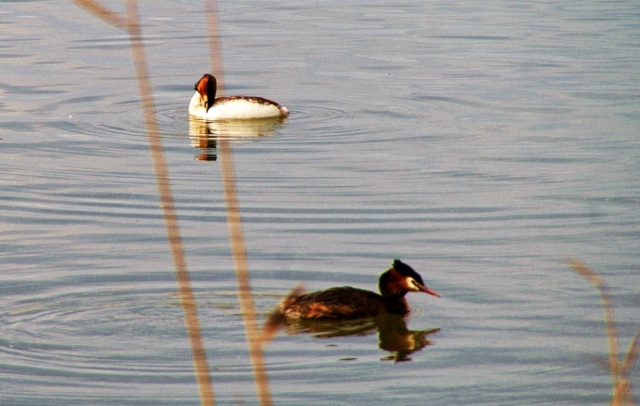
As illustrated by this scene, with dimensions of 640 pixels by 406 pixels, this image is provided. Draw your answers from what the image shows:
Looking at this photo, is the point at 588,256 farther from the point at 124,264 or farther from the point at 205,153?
the point at 205,153

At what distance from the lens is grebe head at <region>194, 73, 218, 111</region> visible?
15.4 m

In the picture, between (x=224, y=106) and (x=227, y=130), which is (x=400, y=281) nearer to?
(x=227, y=130)

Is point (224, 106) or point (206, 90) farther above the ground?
point (206, 90)

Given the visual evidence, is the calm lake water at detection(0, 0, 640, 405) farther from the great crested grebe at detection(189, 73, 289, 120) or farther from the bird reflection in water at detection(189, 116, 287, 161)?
the great crested grebe at detection(189, 73, 289, 120)

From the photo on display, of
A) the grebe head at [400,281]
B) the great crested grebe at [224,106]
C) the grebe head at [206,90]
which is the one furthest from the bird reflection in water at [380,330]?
the grebe head at [206,90]

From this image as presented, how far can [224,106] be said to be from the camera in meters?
15.5

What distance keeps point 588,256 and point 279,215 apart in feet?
8.49

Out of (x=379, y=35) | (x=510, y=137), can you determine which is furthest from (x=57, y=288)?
(x=379, y=35)

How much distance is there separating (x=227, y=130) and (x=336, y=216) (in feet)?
14.2

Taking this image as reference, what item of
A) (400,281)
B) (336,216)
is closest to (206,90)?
(336,216)

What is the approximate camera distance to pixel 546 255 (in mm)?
8836

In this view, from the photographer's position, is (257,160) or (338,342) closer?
(338,342)

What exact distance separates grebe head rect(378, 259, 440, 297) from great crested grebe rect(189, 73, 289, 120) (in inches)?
294

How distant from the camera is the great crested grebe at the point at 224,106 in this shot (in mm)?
15062
